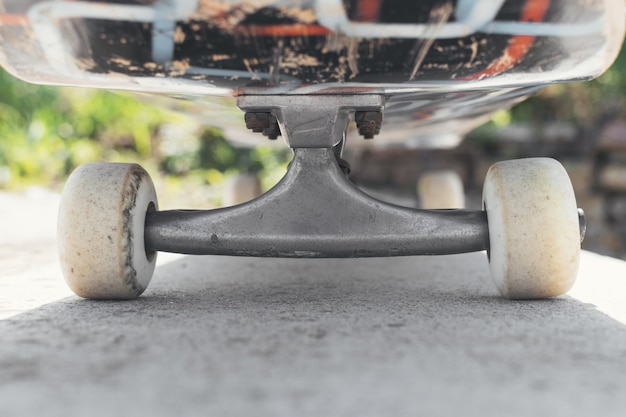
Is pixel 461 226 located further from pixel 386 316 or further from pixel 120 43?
pixel 120 43

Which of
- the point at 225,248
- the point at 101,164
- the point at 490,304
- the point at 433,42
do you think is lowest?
the point at 490,304

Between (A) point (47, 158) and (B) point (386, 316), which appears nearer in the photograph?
(B) point (386, 316)

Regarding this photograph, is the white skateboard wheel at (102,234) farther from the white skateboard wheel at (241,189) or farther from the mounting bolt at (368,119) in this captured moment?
the white skateboard wheel at (241,189)

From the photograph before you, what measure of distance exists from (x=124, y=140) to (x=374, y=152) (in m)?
1.87

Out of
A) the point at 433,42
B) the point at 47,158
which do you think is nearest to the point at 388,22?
the point at 433,42

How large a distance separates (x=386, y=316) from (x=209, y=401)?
0.46 m

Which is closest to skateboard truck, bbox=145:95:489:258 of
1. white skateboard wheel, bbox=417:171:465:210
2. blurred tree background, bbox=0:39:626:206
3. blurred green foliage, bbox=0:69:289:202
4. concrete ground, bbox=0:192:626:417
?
concrete ground, bbox=0:192:626:417

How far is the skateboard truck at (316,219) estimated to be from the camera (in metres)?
1.19

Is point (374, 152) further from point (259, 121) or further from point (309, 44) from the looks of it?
point (309, 44)

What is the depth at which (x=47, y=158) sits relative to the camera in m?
4.72

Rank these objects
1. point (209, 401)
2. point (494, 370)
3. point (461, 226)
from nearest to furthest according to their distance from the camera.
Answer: point (209, 401)
point (494, 370)
point (461, 226)

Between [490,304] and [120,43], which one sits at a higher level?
[120,43]

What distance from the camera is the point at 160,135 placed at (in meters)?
5.18

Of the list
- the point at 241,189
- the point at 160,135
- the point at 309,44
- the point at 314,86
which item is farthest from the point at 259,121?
the point at 160,135
